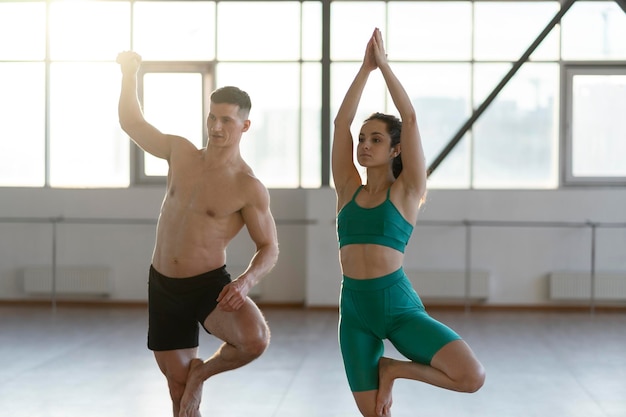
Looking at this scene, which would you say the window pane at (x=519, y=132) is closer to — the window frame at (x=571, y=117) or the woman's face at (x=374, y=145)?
the window frame at (x=571, y=117)

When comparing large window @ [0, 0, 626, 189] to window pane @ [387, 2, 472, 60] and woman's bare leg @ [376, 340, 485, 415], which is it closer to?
window pane @ [387, 2, 472, 60]

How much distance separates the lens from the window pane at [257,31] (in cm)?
936

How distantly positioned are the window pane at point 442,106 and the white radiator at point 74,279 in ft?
10.9

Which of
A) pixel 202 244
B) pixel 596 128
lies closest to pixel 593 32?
pixel 596 128

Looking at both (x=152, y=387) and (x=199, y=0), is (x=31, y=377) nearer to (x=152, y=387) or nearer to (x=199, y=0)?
(x=152, y=387)

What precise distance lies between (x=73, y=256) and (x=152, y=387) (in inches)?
168

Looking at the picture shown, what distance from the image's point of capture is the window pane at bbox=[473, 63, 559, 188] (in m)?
9.20

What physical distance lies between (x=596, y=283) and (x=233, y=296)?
6263 millimetres

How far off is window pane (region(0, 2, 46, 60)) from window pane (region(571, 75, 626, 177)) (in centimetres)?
540

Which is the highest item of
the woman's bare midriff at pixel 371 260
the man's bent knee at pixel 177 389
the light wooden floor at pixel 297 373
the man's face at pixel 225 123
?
the man's face at pixel 225 123

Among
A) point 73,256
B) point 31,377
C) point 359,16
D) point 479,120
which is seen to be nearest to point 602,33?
point 479,120

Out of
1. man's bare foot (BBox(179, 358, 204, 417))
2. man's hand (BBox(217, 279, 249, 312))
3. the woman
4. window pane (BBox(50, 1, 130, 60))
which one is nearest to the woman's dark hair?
the woman

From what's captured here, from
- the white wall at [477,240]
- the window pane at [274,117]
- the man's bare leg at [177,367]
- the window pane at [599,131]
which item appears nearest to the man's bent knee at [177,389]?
the man's bare leg at [177,367]

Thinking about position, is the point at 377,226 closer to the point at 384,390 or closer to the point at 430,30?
the point at 384,390
